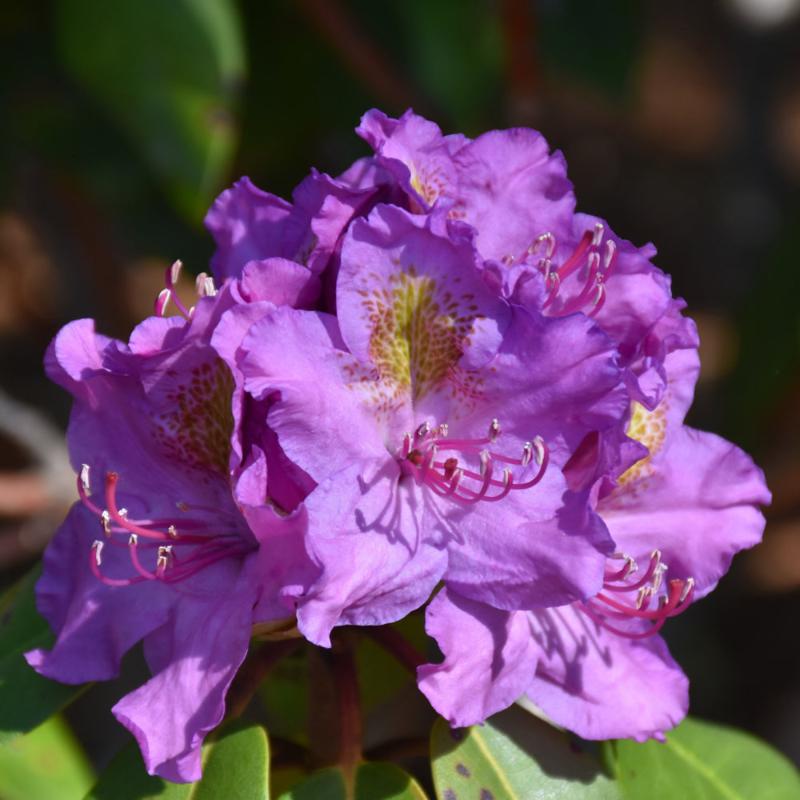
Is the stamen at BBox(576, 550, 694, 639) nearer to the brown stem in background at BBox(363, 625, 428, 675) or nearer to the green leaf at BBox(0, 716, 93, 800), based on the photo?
the brown stem in background at BBox(363, 625, 428, 675)

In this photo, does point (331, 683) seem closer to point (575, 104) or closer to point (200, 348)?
point (200, 348)

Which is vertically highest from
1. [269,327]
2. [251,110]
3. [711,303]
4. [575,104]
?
[269,327]

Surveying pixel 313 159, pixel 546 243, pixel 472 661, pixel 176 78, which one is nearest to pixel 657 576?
pixel 472 661

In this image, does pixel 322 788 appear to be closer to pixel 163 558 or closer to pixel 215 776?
pixel 215 776

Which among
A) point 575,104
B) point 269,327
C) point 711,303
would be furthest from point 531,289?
point 575,104

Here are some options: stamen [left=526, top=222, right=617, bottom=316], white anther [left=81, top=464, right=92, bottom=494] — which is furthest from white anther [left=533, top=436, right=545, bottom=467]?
white anther [left=81, top=464, right=92, bottom=494]

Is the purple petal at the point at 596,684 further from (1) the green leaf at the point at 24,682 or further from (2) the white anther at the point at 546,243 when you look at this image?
(1) the green leaf at the point at 24,682

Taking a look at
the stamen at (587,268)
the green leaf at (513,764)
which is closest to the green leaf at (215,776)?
the green leaf at (513,764)
